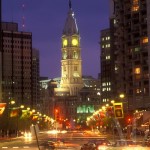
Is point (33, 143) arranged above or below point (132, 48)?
below

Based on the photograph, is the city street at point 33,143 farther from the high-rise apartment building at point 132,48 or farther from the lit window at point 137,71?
the lit window at point 137,71

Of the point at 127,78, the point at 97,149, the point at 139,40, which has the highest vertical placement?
the point at 139,40

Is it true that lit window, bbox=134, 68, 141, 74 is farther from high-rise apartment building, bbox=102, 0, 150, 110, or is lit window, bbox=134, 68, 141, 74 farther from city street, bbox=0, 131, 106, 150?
city street, bbox=0, 131, 106, 150

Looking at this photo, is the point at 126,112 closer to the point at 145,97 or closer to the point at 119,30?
the point at 145,97

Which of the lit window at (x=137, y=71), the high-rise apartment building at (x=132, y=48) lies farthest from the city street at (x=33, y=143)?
the lit window at (x=137, y=71)

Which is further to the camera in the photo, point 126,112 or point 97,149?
point 126,112

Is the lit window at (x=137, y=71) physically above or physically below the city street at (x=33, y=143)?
above

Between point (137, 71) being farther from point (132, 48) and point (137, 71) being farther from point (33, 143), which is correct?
point (33, 143)

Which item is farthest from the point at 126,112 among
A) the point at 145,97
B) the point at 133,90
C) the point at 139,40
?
the point at 139,40

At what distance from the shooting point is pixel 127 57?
171125mm

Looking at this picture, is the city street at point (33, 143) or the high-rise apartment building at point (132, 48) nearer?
the city street at point (33, 143)

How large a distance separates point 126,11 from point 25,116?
46.1 m

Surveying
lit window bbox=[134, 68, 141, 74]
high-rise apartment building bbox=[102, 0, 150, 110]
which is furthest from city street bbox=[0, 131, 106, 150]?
lit window bbox=[134, 68, 141, 74]

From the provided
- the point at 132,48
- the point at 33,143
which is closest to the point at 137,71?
the point at 132,48
